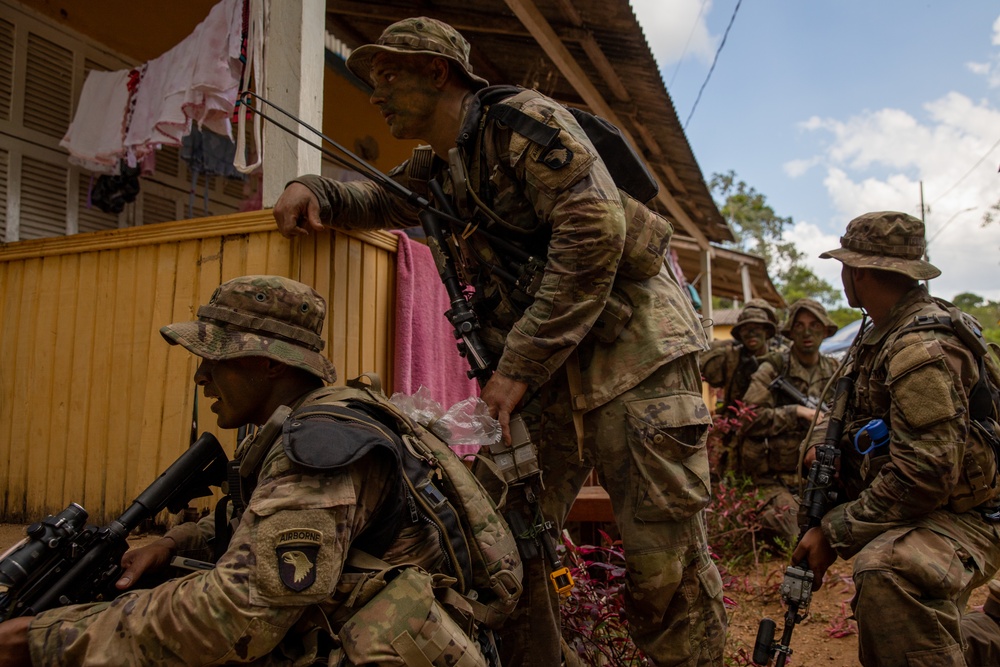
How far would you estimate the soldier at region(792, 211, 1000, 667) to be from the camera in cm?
251

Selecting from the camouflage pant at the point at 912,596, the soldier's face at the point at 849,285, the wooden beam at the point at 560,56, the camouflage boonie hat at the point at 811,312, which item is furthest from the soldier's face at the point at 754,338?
the camouflage pant at the point at 912,596

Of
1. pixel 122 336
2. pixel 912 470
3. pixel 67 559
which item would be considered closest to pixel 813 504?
pixel 912 470

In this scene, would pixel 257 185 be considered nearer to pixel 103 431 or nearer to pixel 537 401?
pixel 103 431

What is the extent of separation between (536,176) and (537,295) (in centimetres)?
38

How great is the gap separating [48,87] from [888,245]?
16.3 ft

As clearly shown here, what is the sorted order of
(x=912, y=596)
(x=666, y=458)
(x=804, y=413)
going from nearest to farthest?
(x=666, y=458) → (x=912, y=596) → (x=804, y=413)

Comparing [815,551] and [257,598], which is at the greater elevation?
[257,598]

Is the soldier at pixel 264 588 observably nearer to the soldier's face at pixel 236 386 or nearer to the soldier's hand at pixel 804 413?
the soldier's face at pixel 236 386

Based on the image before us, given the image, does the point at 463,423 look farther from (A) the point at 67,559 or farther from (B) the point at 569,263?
(A) the point at 67,559

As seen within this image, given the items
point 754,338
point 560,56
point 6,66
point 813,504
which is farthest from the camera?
point 754,338

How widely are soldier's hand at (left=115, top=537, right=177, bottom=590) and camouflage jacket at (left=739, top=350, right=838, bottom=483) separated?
5269 millimetres

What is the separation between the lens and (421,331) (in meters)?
3.67

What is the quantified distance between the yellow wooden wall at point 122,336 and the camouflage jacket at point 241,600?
1.39m

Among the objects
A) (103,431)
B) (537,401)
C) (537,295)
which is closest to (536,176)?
(537,295)
